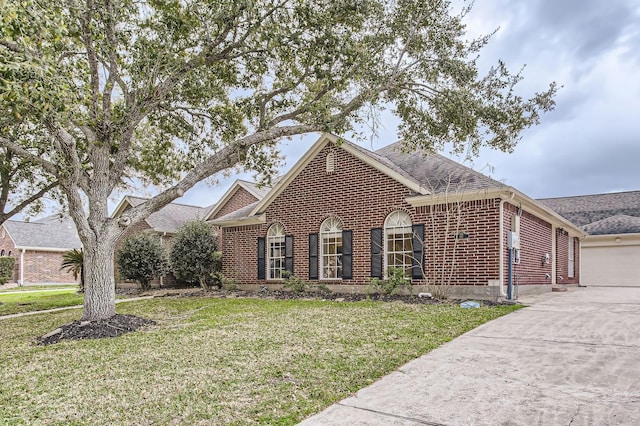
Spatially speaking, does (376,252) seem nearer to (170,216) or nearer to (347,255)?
(347,255)

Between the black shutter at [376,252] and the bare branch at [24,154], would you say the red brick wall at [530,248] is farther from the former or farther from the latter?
the bare branch at [24,154]

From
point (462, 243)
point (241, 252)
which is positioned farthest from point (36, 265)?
point (462, 243)

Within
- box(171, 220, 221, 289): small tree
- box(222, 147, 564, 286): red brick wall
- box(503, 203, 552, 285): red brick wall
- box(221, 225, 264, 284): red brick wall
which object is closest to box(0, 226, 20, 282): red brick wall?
box(171, 220, 221, 289): small tree

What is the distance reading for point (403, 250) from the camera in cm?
1273

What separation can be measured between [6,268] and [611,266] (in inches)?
1353

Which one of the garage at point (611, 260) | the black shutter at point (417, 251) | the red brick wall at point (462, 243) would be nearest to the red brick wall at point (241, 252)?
the black shutter at point (417, 251)

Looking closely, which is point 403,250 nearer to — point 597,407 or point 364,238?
point 364,238

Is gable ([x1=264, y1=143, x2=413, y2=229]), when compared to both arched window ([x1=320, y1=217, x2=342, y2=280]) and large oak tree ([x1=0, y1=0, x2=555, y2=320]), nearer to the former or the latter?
arched window ([x1=320, y1=217, x2=342, y2=280])

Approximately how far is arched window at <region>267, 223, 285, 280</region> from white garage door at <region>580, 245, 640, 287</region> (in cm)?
1524

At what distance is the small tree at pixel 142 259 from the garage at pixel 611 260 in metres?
19.4

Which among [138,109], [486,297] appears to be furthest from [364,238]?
[138,109]

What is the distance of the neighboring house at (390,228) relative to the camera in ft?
37.6

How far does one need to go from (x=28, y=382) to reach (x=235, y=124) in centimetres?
862

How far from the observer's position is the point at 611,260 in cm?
2117
